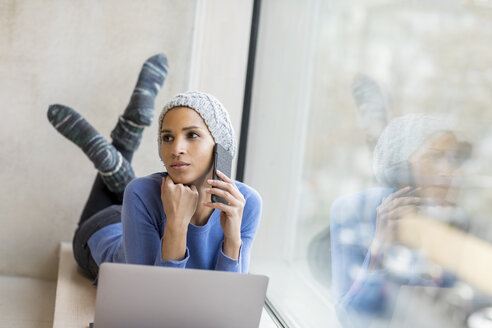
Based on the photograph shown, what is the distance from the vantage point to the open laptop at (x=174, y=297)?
3.73 feet

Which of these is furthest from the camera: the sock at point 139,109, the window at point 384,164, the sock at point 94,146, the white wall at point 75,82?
the white wall at point 75,82

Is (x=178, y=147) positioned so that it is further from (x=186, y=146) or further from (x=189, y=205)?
(x=189, y=205)

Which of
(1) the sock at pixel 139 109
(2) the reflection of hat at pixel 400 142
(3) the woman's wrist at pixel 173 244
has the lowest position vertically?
(3) the woman's wrist at pixel 173 244

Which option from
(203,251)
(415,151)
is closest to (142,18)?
(203,251)

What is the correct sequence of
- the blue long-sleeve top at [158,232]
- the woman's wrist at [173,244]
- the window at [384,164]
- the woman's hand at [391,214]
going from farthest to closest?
the blue long-sleeve top at [158,232] → the woman's wrist at [173,244] → the woman's hand at [391,214] → the window at [384,164]

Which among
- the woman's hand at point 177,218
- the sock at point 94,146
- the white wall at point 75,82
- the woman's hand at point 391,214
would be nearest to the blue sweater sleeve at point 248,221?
the woman's hand at point 177,218

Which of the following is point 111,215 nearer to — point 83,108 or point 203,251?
point 83,108

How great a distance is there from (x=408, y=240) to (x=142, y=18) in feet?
7.05

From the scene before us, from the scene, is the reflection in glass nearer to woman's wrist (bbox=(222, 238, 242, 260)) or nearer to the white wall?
woman's wrist (bbox=(222, 238, 242, 260))

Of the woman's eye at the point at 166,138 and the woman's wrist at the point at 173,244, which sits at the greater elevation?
the woman's eye at the point at 166,138

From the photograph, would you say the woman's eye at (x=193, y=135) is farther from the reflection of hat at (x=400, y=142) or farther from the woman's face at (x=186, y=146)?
A: the reflection of hat at (x=400, y=142)

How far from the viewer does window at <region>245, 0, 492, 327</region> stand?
104 cm

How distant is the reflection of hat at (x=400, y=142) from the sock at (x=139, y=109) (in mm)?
1592

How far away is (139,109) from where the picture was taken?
2.81 meters
